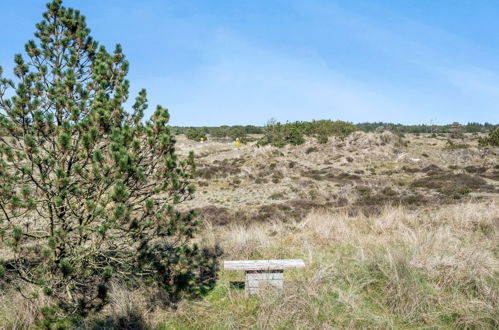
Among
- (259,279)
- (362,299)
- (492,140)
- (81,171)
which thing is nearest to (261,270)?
(259,279)

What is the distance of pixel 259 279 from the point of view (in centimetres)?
553

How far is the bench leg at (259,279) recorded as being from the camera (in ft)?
18.2

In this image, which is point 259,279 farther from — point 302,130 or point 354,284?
point 302,130

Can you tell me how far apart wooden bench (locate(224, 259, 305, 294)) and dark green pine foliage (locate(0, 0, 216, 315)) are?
87 cm

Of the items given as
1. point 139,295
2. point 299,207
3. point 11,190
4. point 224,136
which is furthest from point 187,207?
point 224,136

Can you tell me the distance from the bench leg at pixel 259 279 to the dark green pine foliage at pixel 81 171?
0.97 meters

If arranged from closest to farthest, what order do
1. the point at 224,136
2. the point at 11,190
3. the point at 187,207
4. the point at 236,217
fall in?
the point at 11,190, the point at 236,217, the point at 187,207, the point at 224,136

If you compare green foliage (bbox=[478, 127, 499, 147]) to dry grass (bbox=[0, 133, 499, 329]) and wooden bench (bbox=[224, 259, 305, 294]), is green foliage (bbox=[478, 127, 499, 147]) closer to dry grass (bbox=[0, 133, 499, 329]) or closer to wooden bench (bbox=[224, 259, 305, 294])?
dry grass (bbox=[0, 133, 499, 329])

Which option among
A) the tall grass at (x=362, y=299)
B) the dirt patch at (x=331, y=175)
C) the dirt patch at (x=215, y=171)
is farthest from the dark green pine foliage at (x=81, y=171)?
the dirt patch at (x=215, y=171)

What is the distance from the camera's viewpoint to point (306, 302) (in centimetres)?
466

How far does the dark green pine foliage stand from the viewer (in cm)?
404

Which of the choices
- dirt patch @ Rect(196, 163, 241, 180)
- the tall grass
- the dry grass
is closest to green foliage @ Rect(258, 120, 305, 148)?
dirt patch @ Rect(196, 163, 241, 180)

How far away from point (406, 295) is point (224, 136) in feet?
286

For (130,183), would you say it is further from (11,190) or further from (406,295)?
(406,295)
